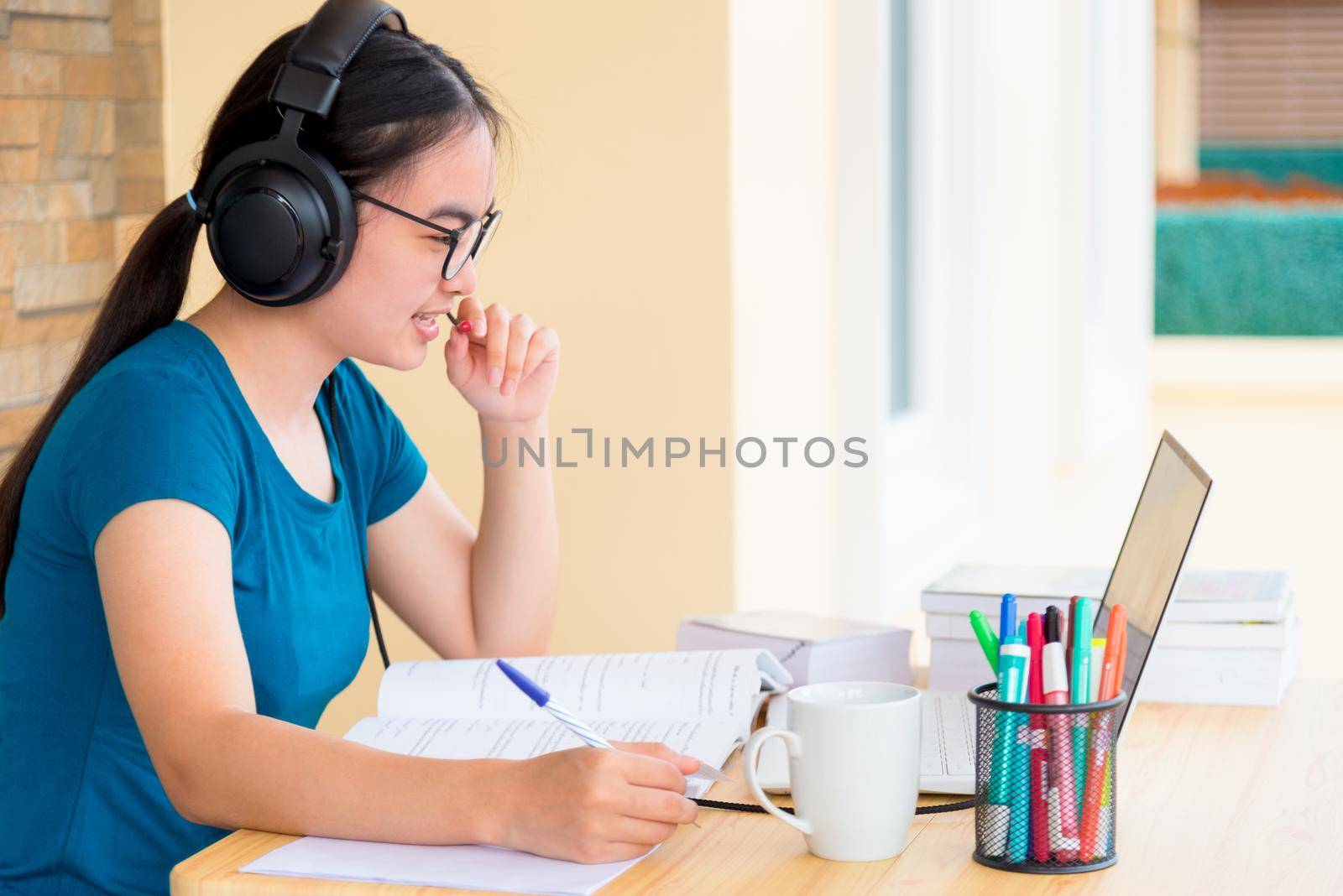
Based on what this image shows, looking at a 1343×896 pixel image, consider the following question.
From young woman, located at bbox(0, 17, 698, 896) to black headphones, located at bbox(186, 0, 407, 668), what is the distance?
0.04 m

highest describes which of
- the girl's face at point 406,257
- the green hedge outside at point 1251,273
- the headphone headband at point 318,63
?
the green hedge outside at point 1251,273

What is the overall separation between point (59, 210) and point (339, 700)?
74cm

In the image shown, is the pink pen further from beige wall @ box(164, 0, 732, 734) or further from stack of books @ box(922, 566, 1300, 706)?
beige wall @ box(164, 0, 732, 734)

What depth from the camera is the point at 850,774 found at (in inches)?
37.7

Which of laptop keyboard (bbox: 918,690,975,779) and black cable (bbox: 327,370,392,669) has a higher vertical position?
black cable (bbox: 327,370,392,669)

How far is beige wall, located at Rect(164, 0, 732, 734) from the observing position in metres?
1.95

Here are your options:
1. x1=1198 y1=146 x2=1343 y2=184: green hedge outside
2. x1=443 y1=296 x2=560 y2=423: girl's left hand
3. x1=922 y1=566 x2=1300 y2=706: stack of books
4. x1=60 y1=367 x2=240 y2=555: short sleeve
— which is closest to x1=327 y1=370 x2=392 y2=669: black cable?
x1=443 y1=296 x2=560 y2=423: girl's left hand

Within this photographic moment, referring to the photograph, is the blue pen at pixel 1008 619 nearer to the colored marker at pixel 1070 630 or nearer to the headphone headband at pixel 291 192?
the colored marker at pixel 1070 630

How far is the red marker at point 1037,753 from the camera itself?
0.94 metres

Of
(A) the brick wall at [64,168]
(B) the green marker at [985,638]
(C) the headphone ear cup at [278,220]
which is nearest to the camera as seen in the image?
(B) the green marker at [985,638]

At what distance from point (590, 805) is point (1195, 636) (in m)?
0.65

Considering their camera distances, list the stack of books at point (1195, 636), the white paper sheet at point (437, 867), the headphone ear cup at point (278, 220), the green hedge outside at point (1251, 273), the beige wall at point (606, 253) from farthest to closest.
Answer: the green hedge outside at point (1251, 273), the beige wall at point (606, 253), the stack of books at point (1195, 636), the headphone ear cup at point (278, 220), the white paper sheet at point (437, 867)

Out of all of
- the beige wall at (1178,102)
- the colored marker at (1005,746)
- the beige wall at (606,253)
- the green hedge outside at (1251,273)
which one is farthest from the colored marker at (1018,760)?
the beige wall at (1178,102)

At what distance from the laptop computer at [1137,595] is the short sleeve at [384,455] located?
46 centimetres
